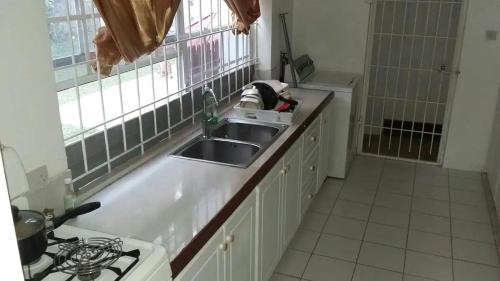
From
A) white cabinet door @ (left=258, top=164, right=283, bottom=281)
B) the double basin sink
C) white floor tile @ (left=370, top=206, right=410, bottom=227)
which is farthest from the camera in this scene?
white floor tile @ (left=370, top=206, right=410, bottom=227)

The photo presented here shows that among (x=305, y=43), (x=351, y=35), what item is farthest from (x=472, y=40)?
(x=305, y=43)

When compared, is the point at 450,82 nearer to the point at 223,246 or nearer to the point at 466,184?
the point at 466,184

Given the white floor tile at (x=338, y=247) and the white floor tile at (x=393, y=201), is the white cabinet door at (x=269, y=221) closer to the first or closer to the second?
the white floor tile at (x=338, y=247)

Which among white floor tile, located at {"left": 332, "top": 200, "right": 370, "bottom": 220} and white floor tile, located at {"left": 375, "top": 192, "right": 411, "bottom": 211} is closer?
white floor tile, located at {"left": 332, "top": 200, "right": 370, "bottom": 220}

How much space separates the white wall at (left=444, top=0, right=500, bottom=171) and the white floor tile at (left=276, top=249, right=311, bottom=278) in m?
2.20

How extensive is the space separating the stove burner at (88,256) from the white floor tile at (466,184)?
3.49m

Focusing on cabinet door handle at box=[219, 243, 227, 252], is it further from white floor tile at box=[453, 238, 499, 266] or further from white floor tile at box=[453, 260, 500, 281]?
white floor tile at box=[453, 238, 499, 266]

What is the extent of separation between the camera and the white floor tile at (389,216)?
11.5 ft

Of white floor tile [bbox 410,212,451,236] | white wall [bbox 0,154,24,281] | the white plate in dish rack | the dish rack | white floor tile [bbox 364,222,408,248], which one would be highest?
white wall [bbox 0,154,24,281]

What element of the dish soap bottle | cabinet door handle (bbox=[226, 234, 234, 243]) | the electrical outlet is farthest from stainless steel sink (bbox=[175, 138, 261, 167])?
the electrical outlet

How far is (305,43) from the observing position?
4.46 metres

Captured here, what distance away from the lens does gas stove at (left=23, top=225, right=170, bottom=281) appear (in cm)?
131

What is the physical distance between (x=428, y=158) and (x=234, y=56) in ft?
8.22

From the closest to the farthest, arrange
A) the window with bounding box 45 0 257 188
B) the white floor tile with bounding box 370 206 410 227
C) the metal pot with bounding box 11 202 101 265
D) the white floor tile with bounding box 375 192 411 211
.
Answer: the metal pot with bounding box 11 202 101 265
the window with bounding box 45 0 257 188
the white floor tile with bounding box 370 206 410 227
the white floor tile with bounding box 375 192 411 211
